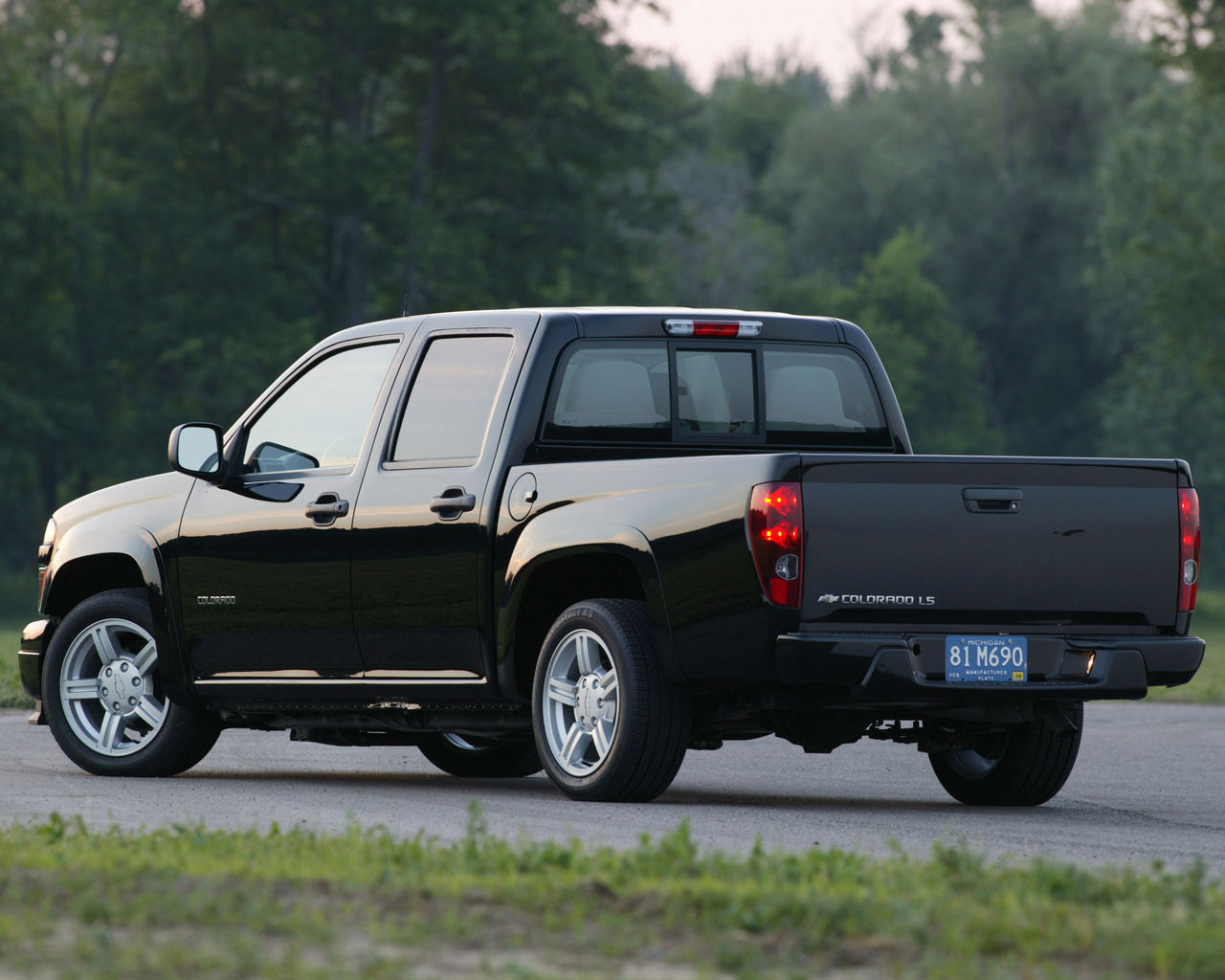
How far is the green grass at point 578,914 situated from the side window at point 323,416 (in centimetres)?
371

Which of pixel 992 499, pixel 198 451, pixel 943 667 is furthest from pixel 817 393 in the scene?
pixel 198 451

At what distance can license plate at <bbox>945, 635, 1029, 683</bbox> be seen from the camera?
8.51m

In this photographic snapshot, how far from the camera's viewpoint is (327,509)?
32.6 feet

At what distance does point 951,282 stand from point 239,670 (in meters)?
66.5

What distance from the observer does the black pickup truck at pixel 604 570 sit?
8.43m

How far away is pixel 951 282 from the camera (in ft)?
246

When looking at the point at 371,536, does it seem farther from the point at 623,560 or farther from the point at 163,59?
the point at 163,59

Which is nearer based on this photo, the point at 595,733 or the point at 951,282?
the point at 595,733

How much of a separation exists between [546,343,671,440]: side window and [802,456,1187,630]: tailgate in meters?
1.58

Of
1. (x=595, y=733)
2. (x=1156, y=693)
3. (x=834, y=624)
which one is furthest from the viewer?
(x=1156, y=693)

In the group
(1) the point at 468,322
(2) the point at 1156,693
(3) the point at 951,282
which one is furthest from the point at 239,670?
(3) the point at 951,282

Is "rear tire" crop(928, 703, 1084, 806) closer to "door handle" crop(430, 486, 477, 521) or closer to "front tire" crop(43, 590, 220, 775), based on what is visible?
"door handle" crop(430, 486, 477, 521)

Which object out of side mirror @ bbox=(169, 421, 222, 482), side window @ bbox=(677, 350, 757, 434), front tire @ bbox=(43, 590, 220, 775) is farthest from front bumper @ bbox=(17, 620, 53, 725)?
side window @ bbox=(677, 350, 757, 434)

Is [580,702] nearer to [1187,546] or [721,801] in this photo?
[721,801]
